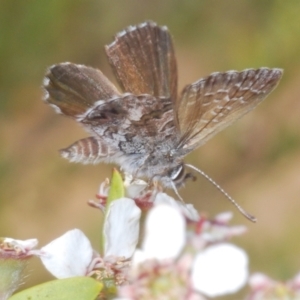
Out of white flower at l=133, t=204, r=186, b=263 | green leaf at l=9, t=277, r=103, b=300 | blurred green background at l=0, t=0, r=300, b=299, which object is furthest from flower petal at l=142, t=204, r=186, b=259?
blurred green background at l=0, t=0, r=300, b=299

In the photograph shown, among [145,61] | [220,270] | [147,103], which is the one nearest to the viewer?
[220,270]

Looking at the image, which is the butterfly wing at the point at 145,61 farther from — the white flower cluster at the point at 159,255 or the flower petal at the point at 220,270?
the flower petal at the point at 220,270

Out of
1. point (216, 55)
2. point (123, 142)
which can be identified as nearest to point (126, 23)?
point (216, 55)

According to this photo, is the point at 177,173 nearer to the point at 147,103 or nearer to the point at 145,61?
the point at 147,103

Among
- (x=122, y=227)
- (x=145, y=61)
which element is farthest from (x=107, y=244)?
(x=145, y=61)

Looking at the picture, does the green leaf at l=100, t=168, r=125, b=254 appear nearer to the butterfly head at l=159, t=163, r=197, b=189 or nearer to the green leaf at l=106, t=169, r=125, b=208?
the green leaf at l=106, t=169, r=125, b=208

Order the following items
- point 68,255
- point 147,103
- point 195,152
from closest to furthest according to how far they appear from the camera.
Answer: point 68,255 → point 147,103 → point 195,152

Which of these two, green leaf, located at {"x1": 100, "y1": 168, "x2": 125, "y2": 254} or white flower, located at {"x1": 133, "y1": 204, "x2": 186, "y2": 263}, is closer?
white flower, located at {"x1": 133, "y1": 204, "x2": 186, "y2": 263}
